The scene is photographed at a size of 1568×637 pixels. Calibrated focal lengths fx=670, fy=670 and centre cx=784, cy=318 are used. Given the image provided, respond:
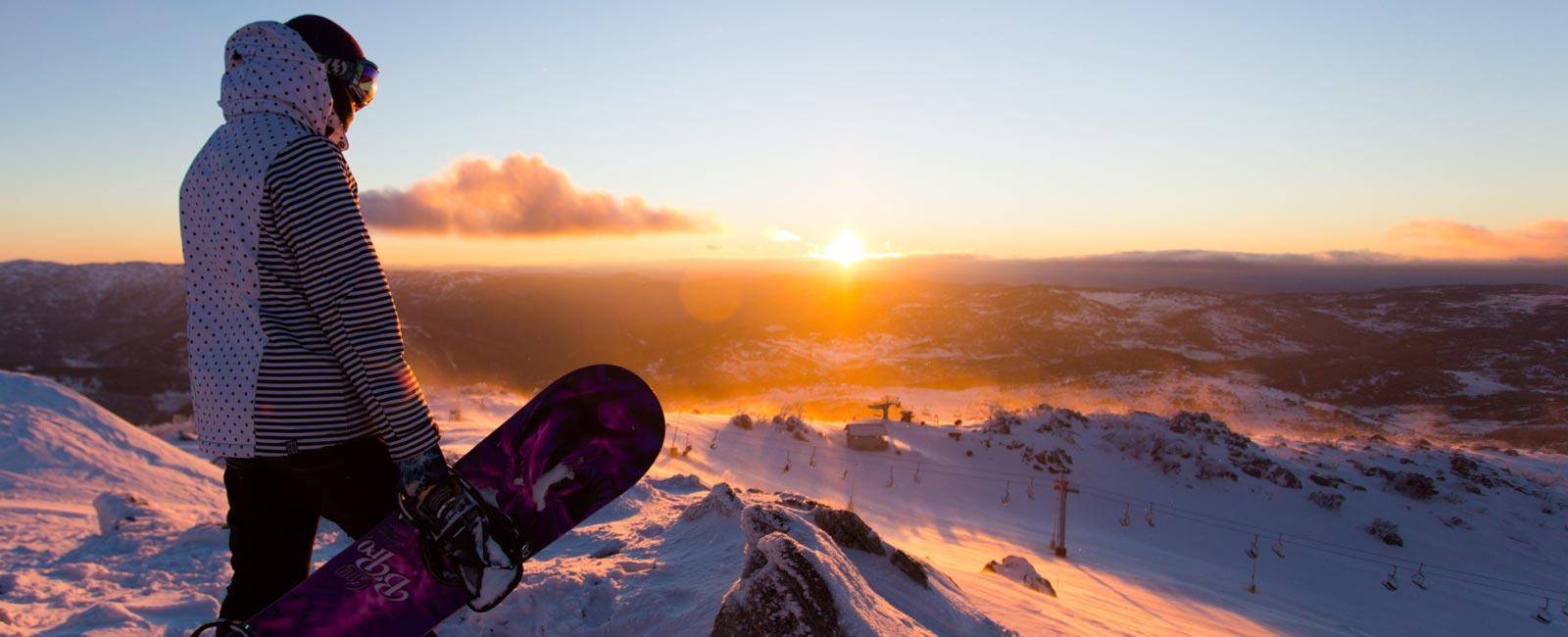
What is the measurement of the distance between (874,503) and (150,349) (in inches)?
2510

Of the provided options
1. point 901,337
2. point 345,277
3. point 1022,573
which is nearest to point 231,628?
point 345,277

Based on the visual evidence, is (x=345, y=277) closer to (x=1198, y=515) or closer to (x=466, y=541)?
(x=466, y=541)

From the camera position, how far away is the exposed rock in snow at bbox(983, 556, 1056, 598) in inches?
277

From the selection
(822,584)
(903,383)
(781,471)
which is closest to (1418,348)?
(903,383)

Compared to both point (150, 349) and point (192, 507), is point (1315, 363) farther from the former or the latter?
point (150, 349)

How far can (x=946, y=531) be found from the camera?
1417cm

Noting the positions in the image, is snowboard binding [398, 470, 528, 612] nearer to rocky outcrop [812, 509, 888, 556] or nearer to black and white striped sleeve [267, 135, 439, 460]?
black and white striped sleeve [267, 135, 439, 460]

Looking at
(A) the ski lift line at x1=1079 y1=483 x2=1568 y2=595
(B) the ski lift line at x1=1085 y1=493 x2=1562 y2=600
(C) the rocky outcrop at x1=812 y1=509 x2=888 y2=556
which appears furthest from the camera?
(A) the ski lift line at x1=1079 y1=483 x2=1568 y2=595

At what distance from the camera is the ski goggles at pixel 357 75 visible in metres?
2.11

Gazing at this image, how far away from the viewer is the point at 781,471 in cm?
1750

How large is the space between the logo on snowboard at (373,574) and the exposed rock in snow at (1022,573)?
6.29m

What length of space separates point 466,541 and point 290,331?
78cm

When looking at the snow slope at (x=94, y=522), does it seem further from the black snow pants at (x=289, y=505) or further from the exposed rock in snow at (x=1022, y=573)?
the exposed rock in snow at (x=1022, y=573)

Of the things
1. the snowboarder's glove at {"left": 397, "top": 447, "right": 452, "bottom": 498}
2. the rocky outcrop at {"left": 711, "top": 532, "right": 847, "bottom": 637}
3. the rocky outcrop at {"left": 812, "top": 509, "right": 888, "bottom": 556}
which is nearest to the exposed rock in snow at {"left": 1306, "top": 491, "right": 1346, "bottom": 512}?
the rocky outcrop at {"left": 812, "top": 509, "right": 888, "bottom": 556}
